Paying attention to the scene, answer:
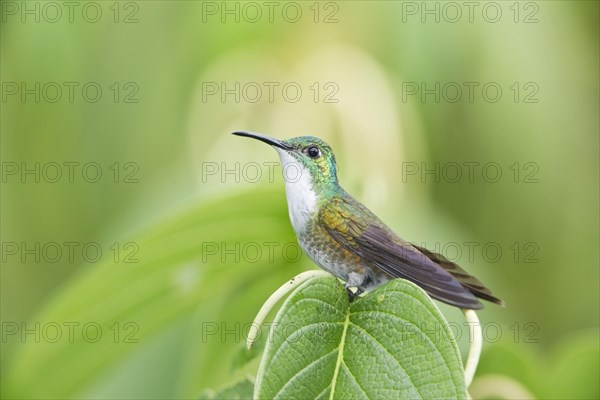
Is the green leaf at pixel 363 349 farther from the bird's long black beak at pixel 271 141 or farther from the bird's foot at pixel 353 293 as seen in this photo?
the bird's long black beak at pixel 271 141

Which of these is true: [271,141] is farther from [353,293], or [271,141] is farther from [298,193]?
[353,293]

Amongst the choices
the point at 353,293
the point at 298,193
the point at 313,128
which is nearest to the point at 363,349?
the point at 353,293

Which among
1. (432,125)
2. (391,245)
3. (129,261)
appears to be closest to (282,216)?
(129,261)

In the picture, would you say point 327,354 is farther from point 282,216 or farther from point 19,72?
point 19,72


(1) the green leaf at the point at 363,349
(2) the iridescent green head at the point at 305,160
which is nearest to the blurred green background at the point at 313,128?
(2) the iridescent green head at the point at 305,160

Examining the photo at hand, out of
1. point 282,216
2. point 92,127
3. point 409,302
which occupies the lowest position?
point 92,127

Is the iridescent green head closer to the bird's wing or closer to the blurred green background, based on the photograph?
the bird's wing

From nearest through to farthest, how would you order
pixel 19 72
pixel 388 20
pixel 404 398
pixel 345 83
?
pixel 404 398 < pixel 345 83 < pixel 388 20 < pixel 19 72
